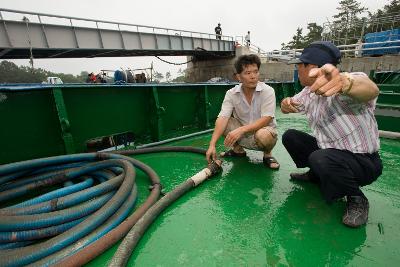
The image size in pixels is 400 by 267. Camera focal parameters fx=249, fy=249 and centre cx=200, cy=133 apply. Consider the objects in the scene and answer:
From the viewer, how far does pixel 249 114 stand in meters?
3.29

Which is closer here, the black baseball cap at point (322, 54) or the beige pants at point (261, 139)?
the black baseball cap at point (322, 54)

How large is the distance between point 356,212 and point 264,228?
2.43 ft

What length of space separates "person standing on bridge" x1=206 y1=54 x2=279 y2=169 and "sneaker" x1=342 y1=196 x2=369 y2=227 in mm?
1106

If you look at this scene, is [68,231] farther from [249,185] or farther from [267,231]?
[249,185]

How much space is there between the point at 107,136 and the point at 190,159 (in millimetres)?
1348

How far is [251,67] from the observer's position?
289 centimetres

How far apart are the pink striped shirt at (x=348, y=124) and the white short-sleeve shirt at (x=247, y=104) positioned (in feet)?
2.93

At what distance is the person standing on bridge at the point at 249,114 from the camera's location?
2883 mm

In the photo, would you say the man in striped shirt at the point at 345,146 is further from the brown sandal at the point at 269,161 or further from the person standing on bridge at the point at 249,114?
the brown sandal at the point at 269,161

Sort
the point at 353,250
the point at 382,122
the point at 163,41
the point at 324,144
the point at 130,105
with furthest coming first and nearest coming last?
the point at 163,41 < the point at 382,122 < the point at 130,105 < the point at 324,144 < the point at 353,250

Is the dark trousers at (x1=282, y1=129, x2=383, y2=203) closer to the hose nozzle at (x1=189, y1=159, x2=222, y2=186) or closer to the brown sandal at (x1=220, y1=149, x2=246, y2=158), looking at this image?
the hose nozzle at (x1=189, y1=159, x2=222, y2=186)

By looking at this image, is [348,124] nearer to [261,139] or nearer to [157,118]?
[261,139]

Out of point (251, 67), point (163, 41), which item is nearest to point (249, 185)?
point (251, 67)

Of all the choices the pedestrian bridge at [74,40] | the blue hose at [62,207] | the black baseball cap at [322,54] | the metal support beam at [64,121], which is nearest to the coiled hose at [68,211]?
the blue hose at [62,207]
